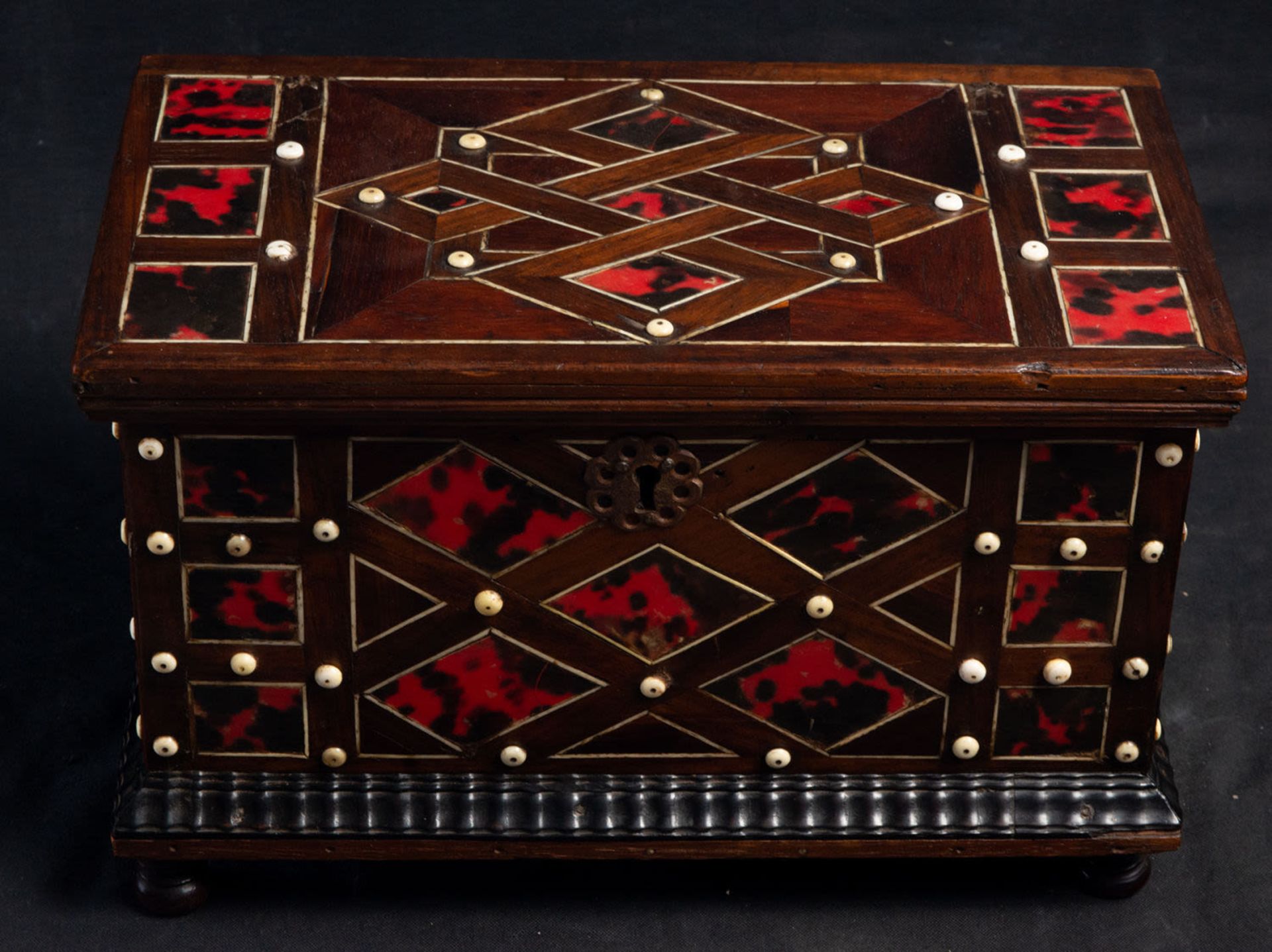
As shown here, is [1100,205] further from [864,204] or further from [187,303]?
[187,303]

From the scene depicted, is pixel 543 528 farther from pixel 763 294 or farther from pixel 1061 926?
pixel 1061 926

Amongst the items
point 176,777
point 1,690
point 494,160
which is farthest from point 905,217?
point 1,690

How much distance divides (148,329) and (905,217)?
917mm

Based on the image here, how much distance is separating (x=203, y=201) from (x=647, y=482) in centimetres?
65

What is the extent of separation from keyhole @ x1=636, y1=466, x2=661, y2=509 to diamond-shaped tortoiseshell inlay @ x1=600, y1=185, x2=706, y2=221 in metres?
0.34

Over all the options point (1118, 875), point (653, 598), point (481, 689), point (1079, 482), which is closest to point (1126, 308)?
point (1079, 482)

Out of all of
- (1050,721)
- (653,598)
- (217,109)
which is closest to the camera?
Result: (653,598)

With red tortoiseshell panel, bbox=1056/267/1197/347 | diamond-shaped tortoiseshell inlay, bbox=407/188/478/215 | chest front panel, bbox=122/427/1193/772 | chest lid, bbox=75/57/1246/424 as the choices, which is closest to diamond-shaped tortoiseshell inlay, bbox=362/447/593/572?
chest front panel, bbox=122/427/1193/772

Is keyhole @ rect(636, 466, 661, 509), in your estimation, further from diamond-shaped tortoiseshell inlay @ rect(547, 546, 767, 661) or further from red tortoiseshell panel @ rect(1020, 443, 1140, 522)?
red tortoiseshell panel @ rect(1020, 443, 1140, 522)

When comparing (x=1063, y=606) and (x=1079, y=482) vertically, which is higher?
(x=1079, y=482)

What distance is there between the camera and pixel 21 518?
403cm

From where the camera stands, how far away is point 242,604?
10.7 feet

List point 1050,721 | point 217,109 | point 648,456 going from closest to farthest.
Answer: point 648,456
point 1050,721
point 217,109

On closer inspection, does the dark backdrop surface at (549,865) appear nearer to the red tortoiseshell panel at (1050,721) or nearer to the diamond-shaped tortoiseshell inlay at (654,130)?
the red tortoiseshell panel at (1050,721)
